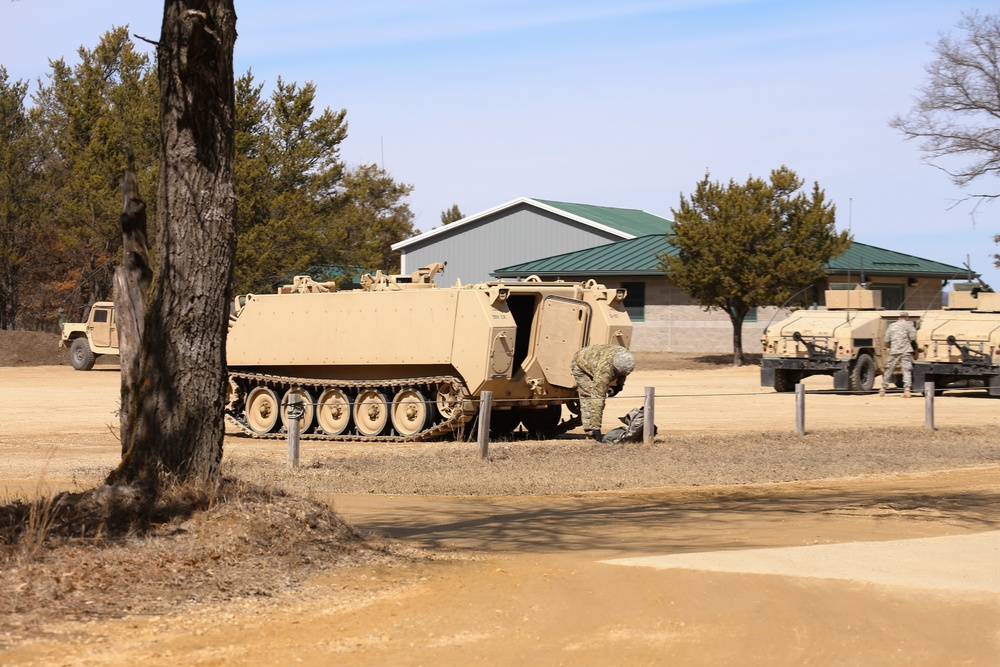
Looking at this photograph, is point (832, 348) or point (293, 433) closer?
point (293, 433)

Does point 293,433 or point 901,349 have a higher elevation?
point 901,349

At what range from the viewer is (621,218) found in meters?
65.1

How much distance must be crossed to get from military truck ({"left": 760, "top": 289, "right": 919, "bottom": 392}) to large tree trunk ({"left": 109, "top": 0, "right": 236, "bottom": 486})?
24.0m

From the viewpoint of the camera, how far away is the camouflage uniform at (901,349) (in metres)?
31.1

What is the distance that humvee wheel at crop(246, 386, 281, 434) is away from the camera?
75.9ft

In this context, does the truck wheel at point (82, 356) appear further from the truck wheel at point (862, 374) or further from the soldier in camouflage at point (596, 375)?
the soldier in camouflage at point (596, 375)

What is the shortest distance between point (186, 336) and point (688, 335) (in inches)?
1661

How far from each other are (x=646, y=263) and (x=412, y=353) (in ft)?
97.7

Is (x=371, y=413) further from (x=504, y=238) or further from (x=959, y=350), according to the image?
(x=504, y=238)

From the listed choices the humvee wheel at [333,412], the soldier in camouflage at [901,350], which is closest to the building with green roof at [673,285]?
the soldier in camouflage at [901,350]

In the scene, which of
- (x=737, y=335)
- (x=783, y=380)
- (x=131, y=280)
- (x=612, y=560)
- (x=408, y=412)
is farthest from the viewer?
(x=737, y=335)

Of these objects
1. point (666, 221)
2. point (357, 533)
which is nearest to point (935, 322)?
point (357, 533)

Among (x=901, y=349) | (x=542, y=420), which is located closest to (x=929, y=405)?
(x=542, y=420)

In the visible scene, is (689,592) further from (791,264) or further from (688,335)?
(688,335)
